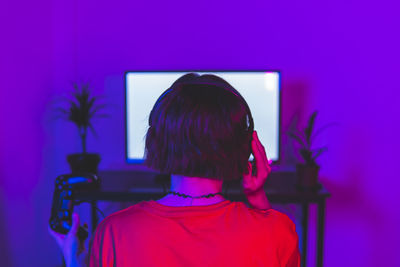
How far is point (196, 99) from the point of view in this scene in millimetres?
805

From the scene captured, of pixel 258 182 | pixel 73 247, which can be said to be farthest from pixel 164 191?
pixel 73 247

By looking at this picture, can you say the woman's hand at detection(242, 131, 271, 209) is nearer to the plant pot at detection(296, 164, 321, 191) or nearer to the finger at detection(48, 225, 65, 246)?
the finger at detection(48, 225, 65, 246)

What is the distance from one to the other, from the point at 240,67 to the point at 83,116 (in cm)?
106

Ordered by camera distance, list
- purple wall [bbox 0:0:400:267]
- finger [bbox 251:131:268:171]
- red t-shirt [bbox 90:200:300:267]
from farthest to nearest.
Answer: purple wall [bbox 0:0:400:267] < finger [bbox 251:131:268:171] < red t-shirt [bbox 90:200:300:267]

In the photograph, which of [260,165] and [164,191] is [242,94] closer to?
[164,191]

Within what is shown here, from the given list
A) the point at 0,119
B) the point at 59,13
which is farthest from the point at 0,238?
the point at 59,13

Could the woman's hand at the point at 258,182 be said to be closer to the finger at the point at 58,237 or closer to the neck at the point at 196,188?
the neck at the point at 196,188

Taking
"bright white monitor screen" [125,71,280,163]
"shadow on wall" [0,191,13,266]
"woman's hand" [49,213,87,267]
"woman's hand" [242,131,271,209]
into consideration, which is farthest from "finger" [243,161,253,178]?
"shadow on wall" [0,191,13,266]

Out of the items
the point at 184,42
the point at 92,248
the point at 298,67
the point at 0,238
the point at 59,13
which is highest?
the point at 59,13

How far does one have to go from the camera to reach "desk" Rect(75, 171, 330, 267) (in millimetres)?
2037

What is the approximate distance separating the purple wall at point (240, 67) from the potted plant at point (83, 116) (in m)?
0.08

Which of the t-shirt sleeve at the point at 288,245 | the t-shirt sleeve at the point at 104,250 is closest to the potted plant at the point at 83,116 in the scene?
the t-shirt sleeve at the point at 104,250

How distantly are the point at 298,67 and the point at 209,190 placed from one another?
1876mm

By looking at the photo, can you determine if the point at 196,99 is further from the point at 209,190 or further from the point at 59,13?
the point at 59,13
